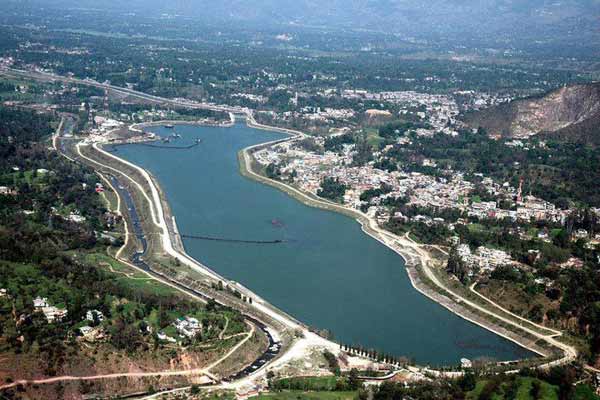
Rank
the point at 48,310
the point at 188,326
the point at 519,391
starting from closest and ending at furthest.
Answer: the point at 519,391 → the point at 48,310 → the point at 188,326

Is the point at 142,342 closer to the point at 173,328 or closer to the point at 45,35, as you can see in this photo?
the point at 173,328

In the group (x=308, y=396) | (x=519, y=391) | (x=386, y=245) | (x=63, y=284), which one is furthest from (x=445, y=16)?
(x=308, y=396)

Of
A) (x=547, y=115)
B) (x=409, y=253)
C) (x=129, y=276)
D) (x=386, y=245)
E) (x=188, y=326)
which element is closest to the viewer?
(x=188, y=326)

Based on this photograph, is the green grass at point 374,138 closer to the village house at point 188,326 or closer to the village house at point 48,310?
the village house at point 188,326

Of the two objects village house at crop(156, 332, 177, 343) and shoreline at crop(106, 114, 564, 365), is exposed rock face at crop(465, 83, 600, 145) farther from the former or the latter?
village house at crop(156, 332, 177, 343)

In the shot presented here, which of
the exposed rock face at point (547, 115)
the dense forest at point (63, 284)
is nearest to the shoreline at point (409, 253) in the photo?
the dense forest at point (63, 284)

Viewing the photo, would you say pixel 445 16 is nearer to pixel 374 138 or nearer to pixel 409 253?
pixel 374 138
